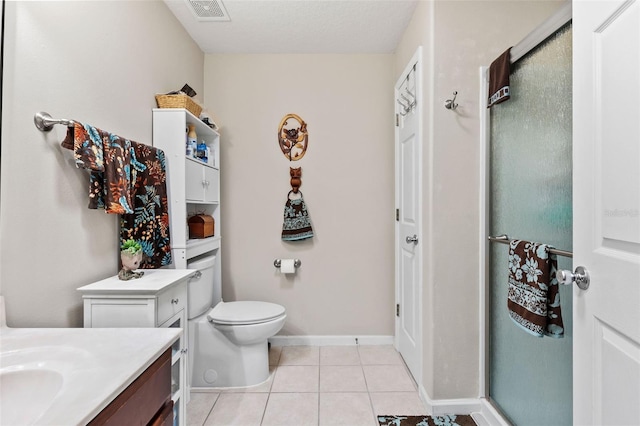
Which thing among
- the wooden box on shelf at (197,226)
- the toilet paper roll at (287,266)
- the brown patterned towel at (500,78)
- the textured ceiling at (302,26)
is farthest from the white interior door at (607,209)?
the wooden box on shelf at (197,226)

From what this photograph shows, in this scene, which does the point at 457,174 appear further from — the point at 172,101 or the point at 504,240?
the point at 172,101

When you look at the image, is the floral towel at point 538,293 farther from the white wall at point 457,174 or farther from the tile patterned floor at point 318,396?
the tile patterned floor at point 318,396

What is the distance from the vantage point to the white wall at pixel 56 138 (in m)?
1.06

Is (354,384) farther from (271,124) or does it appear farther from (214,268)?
(271,124)

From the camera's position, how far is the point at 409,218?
2.22 m

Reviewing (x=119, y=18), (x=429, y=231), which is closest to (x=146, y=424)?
(x=429, y=231)

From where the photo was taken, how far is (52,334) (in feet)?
3.30

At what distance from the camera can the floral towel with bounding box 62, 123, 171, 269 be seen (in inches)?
50.1

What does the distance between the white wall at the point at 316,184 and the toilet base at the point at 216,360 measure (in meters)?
0.62

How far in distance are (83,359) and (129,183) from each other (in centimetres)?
88

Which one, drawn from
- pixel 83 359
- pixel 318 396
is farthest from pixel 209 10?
pixel 318 396

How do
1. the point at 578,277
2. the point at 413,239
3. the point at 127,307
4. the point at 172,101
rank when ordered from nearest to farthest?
1. the point at 578,277
2. the point at 127,307
3. the point at 172,101
4. the point at 413,239

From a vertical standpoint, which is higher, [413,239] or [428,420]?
[413,239]

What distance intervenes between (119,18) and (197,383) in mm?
2127
